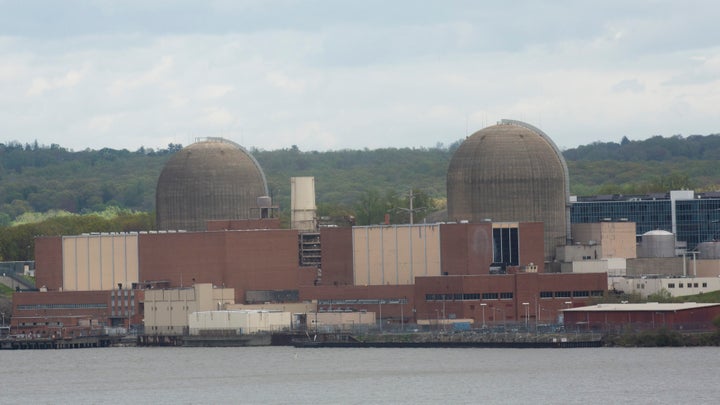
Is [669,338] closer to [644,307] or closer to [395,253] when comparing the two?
[644,307]

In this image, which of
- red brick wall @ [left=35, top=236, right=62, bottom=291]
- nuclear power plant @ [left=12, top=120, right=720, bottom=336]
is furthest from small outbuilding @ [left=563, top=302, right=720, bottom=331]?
red brick wall @ [left=35, top=236, right=62, bottom=291]

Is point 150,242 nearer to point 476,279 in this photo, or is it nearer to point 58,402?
point 476,279

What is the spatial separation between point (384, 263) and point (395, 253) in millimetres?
1145

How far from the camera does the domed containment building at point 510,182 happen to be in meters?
132

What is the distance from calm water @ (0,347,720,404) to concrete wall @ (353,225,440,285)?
12370mm

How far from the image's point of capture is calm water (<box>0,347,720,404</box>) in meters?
86.3

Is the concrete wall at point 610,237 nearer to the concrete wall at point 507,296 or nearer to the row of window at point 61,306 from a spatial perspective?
the concrete wall at point 507,296

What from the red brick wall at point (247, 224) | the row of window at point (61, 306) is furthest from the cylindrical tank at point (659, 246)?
the row of window at point (61, 306)

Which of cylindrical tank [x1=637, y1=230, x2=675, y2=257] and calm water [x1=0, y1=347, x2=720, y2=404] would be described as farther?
cylindrical tank [x1=637, y1=230, x2=675, y2=257]

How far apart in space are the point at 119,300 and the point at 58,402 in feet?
147

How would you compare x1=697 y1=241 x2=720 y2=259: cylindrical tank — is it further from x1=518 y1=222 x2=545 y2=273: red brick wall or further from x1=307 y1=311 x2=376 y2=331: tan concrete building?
x1=307 y1=311 x2=376 y2=331: tan concrete building

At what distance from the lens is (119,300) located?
134000mm

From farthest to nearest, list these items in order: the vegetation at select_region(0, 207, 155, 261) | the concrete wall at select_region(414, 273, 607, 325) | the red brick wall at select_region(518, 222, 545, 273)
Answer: the vegetation at select_region(0, 207, 155, 261), the red brick wall at select_region(518, 222, 545, 273), the concrete wall at select_region(414, 273, 607, 325)

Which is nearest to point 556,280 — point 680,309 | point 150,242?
point 680,309
